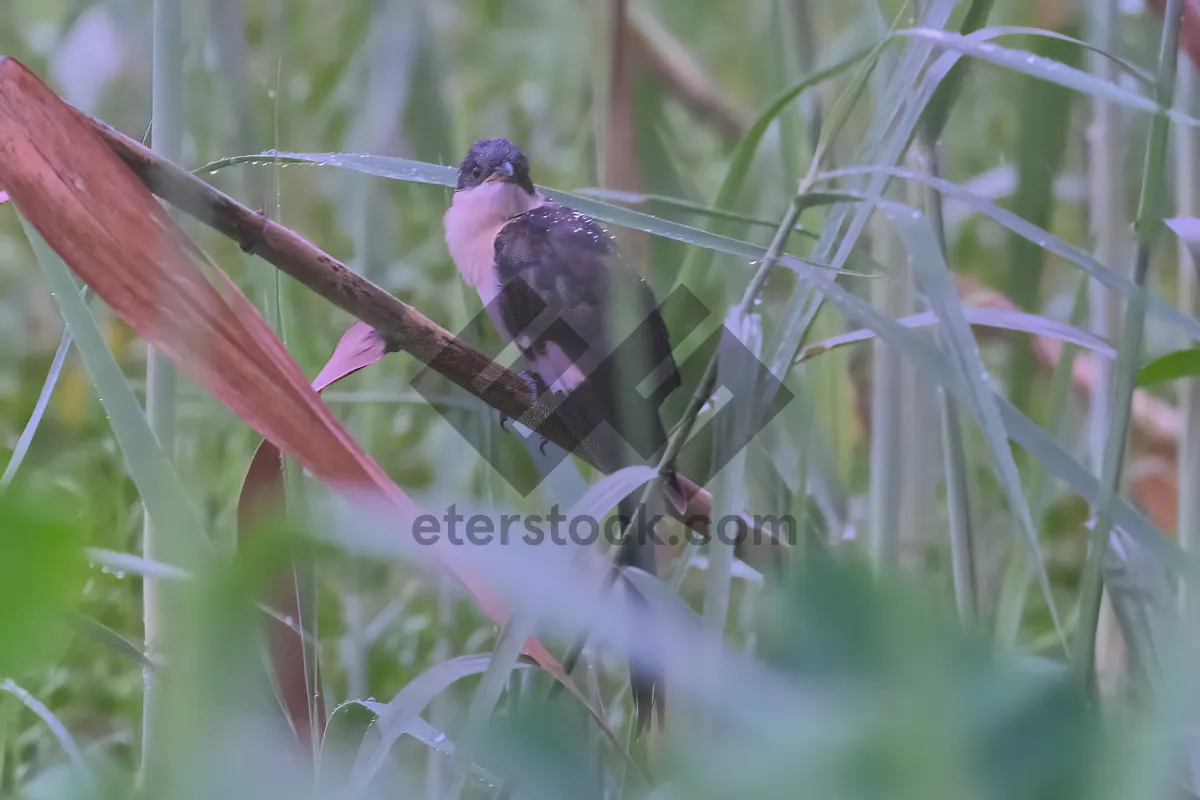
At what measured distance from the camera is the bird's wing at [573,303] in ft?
2.06

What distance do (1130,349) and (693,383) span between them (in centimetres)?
27

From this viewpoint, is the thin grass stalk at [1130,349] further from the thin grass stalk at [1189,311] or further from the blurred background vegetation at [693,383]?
the thin grass stalk at [1189,311]

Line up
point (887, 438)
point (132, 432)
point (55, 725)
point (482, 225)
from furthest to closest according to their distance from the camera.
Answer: point (482, 225)
point (887, 438)
point (55, 725)
point (132, 432)

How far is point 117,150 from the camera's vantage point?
0.41 meters

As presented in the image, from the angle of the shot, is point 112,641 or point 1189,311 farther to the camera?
point 1189,311

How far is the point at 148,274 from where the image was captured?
0.39m

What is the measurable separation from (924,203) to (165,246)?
1.32ft

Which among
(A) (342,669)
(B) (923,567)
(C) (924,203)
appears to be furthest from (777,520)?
(A) (342,669)

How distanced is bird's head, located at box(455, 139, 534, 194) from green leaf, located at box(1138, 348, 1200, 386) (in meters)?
0.56

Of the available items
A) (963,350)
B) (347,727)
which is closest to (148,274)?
(347,727)

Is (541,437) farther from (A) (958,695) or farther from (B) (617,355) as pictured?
(A) (958,695)

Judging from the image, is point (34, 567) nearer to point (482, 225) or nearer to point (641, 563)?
point (641, 563)

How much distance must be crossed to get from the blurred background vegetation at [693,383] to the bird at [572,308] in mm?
32

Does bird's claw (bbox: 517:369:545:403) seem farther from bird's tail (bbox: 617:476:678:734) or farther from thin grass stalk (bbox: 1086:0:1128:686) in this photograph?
→ thin grass stalk (bbox: 1086:0:1128:686)
